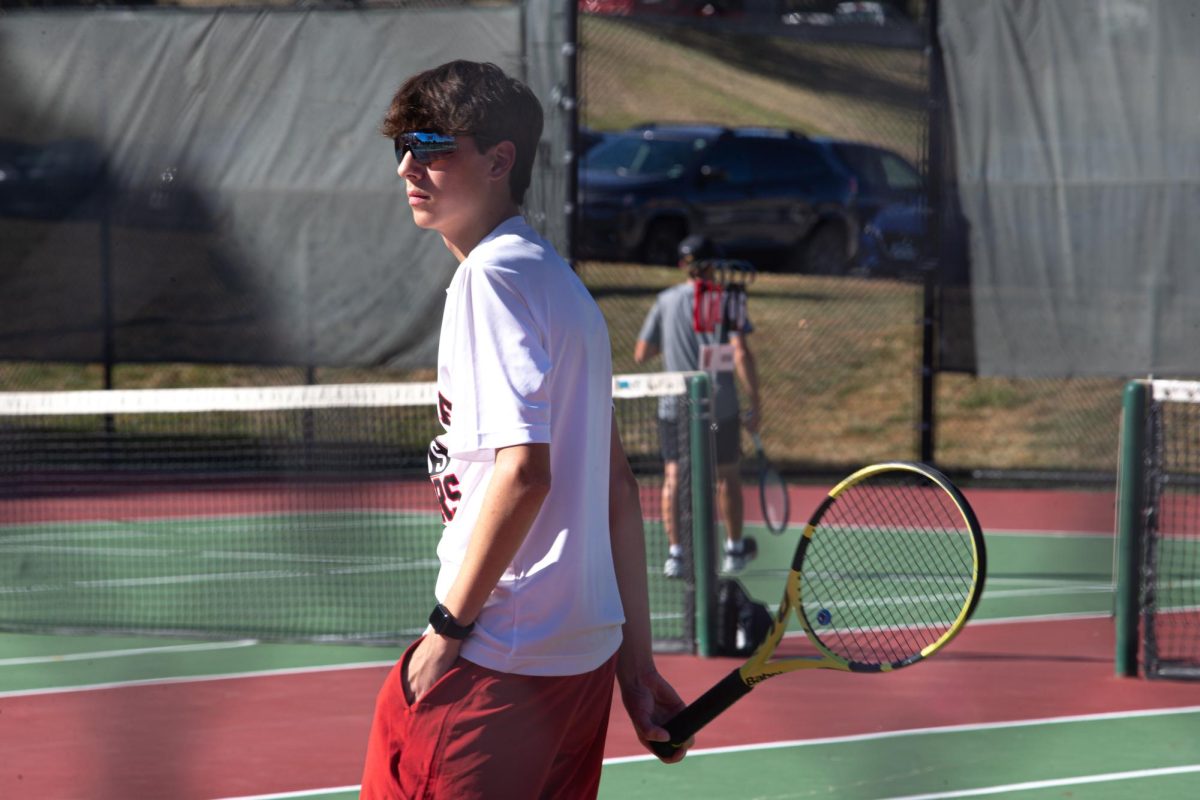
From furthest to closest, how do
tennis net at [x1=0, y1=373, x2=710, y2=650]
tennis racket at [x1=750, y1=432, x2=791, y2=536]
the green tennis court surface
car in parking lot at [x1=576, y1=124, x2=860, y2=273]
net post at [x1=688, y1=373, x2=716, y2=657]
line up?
car in parking lot at [x1=576, y1=124, x2=860, y2=273], tennis racket at [x1=750, y1=432, x2=791, y2=536], tennis net at [x1=0, y1=373, x2=710, y2=650], net post at [x1=688, y1=373, x2=716, y2=657], the green tennis court surface

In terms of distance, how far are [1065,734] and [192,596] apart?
160 inches

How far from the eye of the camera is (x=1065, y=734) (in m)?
5.21

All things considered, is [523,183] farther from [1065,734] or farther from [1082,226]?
[1082,226]

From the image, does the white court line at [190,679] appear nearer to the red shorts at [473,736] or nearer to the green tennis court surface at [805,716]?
the green tennis court surface at [805,716]

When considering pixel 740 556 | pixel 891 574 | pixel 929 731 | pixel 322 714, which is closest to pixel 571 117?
pixel 740 556

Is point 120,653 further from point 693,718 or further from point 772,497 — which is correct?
point 693,718

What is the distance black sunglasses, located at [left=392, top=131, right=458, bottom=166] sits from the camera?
239cm

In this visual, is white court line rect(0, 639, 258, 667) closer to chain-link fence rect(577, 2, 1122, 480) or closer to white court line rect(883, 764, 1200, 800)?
white court line rect(883, 764, 1200, 800)

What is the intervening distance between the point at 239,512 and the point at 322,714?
4.18 metres

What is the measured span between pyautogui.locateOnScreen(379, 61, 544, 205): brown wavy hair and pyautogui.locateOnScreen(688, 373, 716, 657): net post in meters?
3.75

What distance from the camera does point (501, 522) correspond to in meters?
2.26

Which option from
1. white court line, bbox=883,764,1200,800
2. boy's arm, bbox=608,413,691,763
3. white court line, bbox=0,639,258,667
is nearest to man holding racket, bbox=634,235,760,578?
white court line, bbox=0,639,258,667

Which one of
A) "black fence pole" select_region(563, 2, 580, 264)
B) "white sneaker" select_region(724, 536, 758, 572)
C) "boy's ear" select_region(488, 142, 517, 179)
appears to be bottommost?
"white sneaker" select_region(724, 536, 758, 572)

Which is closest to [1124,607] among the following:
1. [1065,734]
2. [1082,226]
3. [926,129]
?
[1065,734]
